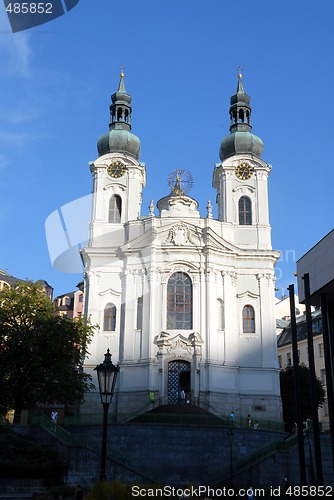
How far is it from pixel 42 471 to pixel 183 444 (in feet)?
26.1

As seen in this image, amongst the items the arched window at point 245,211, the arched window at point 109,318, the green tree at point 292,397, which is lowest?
the green tree at point 292,397

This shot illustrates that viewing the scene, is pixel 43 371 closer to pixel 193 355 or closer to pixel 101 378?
pixel 193 355

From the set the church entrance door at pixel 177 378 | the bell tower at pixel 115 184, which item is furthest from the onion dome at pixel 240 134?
the church entrance door at pixel 177 378

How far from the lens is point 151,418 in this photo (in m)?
35.4

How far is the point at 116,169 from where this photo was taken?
5125 centimetres

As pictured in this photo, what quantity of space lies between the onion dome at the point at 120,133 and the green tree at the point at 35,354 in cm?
1879

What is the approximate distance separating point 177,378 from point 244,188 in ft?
54.5

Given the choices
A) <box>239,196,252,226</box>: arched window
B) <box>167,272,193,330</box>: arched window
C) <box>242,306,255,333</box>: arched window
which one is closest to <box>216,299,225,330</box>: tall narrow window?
<box>242,306,255,333</box>: arched window

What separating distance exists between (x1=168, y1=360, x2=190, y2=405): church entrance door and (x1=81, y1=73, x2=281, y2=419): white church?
7 centimetres

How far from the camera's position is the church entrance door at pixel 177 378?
143 feet

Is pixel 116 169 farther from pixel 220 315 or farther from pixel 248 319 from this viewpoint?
pixel 248 319

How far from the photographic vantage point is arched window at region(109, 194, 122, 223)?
5034 centimetres

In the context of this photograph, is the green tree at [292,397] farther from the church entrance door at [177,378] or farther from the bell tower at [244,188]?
the bell tower at [244,188]

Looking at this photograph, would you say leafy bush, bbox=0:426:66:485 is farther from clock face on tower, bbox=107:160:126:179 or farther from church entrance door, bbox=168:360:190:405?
clock face on tower, bbox=107:160:126:179
